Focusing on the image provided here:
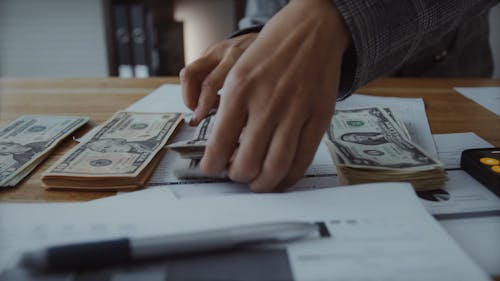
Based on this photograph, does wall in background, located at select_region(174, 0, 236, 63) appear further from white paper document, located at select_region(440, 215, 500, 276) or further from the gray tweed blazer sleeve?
white paper document, located at select_region(440, 215, 500, 276)

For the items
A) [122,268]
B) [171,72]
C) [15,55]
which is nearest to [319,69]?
[122,268]

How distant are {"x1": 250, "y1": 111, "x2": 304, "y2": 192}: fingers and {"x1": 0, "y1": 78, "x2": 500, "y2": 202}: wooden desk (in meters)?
0.16

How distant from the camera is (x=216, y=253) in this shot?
1.01ft

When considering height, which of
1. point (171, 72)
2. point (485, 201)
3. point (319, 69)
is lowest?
point (171, 72)

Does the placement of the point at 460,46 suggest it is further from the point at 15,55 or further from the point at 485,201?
the point at 15,55

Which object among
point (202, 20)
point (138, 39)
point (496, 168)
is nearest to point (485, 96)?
point (496, 168)

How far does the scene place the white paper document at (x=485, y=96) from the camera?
2.29ft

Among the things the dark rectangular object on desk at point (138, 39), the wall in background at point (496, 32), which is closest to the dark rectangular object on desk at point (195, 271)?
the dark rectangular object on desk at point (138, 39)

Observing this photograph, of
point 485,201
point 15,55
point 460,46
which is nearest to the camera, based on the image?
point 485,201

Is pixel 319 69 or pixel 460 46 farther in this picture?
pixel 460 46

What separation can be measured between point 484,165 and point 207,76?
1.07 ft

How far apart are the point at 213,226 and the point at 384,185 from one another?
6.2 inches

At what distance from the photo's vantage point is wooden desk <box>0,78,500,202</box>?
1.48 ft

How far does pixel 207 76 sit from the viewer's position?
56cm
